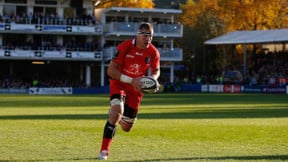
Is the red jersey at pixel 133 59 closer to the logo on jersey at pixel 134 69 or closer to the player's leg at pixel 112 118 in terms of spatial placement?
the logo on jersey at pixel 134 69

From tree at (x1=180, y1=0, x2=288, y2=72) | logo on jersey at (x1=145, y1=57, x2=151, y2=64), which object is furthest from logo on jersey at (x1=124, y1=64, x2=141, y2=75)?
tree at (x1=180, y1=0, x2=288, y2=72)

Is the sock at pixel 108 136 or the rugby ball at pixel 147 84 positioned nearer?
the rugby ball at pixel 147 84

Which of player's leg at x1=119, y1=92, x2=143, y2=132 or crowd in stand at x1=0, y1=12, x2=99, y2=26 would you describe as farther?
crowd in stand at x1=0, y1=12, x2=99, y2=26

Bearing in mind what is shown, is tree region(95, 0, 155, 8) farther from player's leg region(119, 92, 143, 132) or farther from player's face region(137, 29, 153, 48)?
player's face region(137, 29, 153, 48)

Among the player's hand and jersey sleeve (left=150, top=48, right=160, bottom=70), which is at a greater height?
jersey sleeve (left=150, top=48, right=160, bottom=70)

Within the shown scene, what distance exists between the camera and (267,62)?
78.4m

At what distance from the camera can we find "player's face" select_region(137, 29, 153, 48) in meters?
12.3

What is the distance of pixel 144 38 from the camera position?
12.4 metres

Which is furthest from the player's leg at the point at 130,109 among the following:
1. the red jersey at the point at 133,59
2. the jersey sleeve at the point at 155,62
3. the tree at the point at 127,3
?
the tree at the point at 127,3

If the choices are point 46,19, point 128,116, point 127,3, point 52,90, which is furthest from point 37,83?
point 128,116

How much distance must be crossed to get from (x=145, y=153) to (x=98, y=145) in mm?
1996

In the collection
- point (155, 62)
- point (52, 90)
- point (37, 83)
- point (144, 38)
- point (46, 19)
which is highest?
point (144, 38)

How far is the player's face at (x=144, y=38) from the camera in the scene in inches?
485

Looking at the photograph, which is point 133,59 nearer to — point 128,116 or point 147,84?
point 147,84
